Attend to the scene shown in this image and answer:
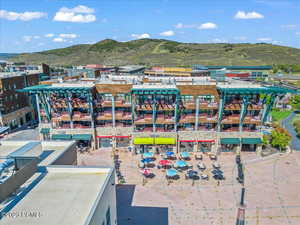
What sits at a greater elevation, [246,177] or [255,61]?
[255,61]

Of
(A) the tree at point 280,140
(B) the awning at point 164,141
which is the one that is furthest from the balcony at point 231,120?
(B) the awning at point 164,141

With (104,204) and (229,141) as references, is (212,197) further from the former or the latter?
(104,204)

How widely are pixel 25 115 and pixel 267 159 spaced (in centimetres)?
6800

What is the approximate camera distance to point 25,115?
2781 inches

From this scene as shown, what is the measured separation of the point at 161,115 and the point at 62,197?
3358cm

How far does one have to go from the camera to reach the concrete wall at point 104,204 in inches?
604

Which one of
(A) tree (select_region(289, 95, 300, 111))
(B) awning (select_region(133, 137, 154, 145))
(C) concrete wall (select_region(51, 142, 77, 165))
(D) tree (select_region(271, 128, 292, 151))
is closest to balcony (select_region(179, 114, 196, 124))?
(B) awning (select_region(133, 137, 154, 145))

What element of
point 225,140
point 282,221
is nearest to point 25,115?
point 225,140

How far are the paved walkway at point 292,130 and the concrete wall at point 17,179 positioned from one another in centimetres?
5495

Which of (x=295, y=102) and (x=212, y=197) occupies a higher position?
(x=295, y=102)

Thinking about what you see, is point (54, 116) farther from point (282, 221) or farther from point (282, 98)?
point (282, 98)

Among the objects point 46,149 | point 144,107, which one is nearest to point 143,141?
point 144,107

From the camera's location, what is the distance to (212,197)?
3366 cm

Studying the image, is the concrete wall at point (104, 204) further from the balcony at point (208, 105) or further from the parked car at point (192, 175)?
the balcony at point (208, 105)
